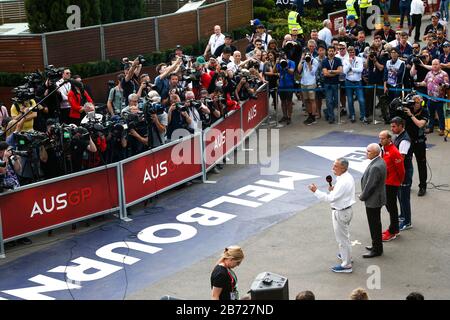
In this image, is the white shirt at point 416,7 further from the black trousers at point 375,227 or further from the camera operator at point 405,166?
the black trousers at point 375,227

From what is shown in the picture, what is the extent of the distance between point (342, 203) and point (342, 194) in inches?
6.0

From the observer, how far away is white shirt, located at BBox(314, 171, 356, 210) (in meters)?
12.0

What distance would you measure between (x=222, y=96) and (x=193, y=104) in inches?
61.3

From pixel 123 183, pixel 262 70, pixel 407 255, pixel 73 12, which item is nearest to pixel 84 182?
pixel 123 183

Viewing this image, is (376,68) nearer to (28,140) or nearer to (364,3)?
(364,3)

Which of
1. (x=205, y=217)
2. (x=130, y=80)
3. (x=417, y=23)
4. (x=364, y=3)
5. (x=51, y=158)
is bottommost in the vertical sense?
(x=205, y=217)

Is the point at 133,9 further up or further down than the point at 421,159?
further up

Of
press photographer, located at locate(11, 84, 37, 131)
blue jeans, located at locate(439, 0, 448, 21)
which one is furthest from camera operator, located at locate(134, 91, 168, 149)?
blue jeans, located at locate(439, 0, 448, 21)

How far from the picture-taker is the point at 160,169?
50.4 ft

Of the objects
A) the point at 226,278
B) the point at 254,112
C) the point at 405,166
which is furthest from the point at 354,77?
the point at 226,278

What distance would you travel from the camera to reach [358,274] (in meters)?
12.3

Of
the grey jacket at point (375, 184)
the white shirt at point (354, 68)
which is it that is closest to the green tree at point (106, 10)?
the white shirt at point (354, 68)

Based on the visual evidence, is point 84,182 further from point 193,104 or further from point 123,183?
point 193,104

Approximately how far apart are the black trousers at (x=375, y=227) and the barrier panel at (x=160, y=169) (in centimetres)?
437
